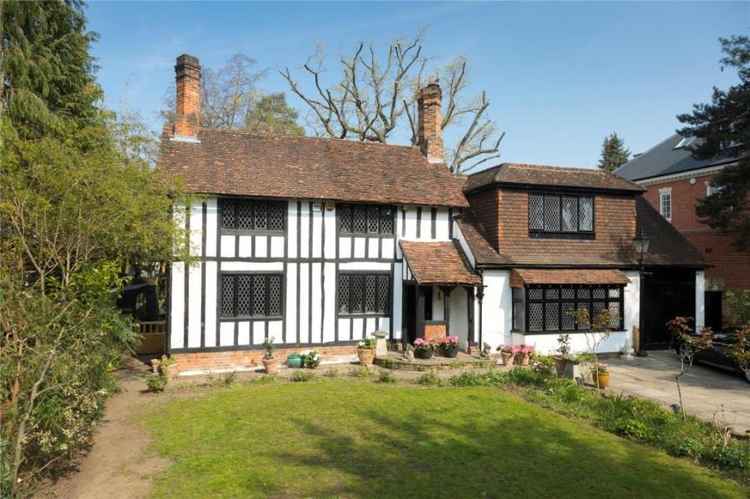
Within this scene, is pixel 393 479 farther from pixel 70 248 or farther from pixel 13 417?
pixel 70 248

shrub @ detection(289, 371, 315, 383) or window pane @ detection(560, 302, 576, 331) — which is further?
window pane @ detection(560, 302, 576, 331)

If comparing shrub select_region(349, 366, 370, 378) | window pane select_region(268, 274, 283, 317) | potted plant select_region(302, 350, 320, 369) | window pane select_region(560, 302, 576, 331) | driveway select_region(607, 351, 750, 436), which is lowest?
driveway select_region(607, 351, 750, 436)

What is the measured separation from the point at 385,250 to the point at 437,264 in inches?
70.4

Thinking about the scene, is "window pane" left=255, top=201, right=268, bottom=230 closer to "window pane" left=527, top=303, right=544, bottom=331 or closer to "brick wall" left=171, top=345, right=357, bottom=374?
"brick wall" left=171, top=345, right=357, bottom=374

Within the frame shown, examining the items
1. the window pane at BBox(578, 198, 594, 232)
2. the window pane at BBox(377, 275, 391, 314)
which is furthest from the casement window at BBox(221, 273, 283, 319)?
the window pane at BBox(578, 198, 594, 232)

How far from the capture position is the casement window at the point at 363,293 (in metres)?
16.5

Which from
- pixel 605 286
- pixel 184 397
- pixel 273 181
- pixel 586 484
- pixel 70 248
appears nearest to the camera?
pixel 586 484

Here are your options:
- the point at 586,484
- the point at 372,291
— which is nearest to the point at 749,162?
the point at 372,291

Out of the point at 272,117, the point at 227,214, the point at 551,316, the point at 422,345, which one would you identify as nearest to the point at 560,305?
the point at 551,316

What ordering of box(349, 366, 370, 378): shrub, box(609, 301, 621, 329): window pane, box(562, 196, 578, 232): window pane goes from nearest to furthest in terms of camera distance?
box(349, 366, 370, 378): shrub, box(609, 301, 621, 329): window pane, box(562, 196, 578, 232): window pane

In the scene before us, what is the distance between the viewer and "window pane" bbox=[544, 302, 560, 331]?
1733 centimetres

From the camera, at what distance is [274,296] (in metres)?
15.8

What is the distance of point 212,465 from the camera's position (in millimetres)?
7691

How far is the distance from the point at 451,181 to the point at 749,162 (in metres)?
10.4
